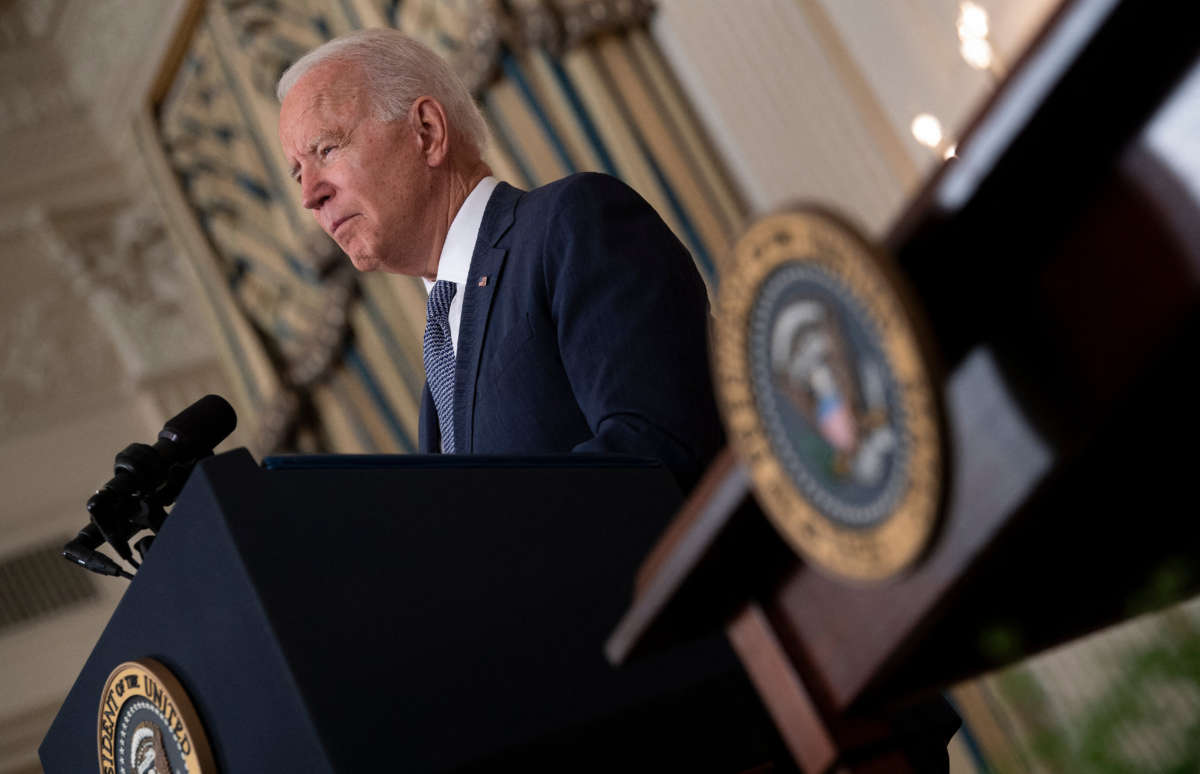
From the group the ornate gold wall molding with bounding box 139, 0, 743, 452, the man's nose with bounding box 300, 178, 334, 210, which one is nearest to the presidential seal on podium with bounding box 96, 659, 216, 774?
the man's nose with bounding box 300, 178, 334, 210

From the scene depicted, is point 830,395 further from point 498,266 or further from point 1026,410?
point 498,266

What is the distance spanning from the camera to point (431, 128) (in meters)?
2.18

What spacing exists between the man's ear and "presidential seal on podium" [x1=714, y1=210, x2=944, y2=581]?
144 cm

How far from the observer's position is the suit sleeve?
156 cm

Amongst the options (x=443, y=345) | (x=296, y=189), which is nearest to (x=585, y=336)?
(x=443, y=345)

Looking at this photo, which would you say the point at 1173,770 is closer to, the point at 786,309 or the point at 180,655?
the point at 786,309

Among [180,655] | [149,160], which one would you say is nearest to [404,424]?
[149,160]

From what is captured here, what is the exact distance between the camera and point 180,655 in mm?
1256

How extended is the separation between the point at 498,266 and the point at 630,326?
0.98 feet

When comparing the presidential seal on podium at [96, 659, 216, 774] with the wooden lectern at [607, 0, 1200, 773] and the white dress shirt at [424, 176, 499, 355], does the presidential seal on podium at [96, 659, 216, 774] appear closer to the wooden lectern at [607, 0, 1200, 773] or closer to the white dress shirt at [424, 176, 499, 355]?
the wooden lectern at [607, 0, 1200, 773]

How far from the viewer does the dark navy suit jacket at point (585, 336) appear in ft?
5.17

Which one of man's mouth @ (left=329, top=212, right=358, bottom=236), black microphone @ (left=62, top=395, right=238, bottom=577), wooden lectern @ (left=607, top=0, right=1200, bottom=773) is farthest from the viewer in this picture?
man's mouth @ (left=329, top=212, right=358, bottom=236)

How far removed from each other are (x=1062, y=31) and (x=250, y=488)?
805mm

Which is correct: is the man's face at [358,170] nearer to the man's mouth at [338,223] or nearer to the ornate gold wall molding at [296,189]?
the man's mouth at [338,223]
